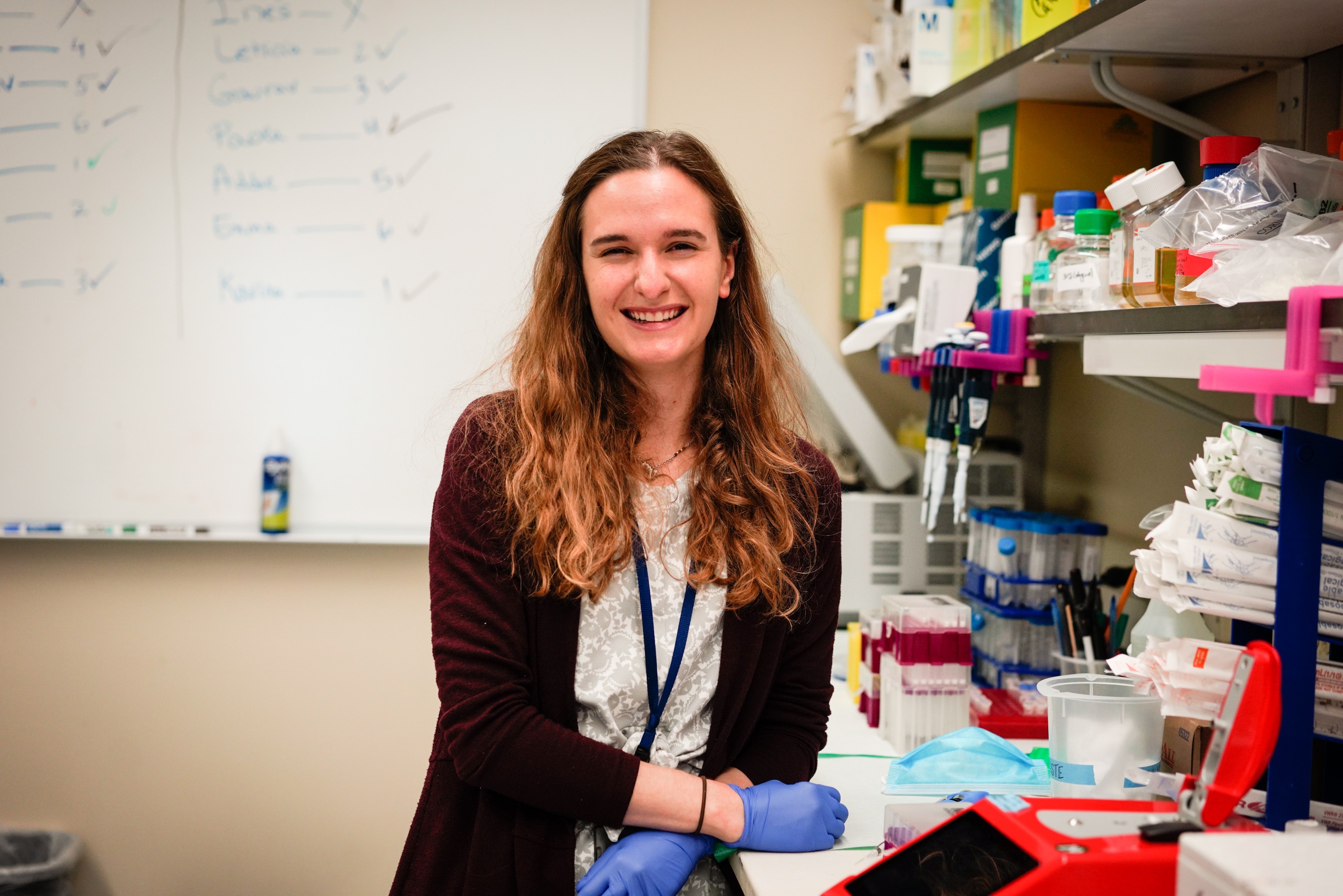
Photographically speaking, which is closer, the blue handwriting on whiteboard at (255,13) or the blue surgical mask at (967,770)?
the blue surgical mask at (967,770)

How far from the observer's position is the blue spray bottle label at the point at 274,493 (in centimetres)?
225

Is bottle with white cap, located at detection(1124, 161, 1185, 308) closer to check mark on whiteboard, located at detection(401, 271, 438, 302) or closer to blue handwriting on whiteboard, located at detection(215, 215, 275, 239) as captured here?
check mark on whiteboard, located at detection(401, 271, 438, 302)

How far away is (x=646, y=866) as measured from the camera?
1114 millimetres

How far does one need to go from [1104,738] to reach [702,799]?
50 cm

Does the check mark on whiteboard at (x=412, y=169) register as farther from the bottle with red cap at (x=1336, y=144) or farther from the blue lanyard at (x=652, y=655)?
the bottle with red cap at (x=1336, y=144)

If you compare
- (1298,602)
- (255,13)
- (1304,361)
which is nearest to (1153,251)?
(1304,361)

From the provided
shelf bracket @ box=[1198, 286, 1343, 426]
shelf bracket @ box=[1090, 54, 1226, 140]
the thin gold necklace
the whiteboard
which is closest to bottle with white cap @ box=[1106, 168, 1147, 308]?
shelf bracket @ box=[1090, 54, 1226, 140]

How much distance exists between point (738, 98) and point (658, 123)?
205mm

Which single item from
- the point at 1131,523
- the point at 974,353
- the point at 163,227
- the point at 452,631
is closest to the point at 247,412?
the point at 163,227

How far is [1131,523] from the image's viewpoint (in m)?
1.86

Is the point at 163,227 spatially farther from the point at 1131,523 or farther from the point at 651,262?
the point at 1131,523

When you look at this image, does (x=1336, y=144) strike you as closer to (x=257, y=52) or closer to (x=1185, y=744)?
(x=1185, y=744)

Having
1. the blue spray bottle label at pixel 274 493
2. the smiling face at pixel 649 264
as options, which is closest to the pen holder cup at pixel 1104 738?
the smiling face at pixel 649 264

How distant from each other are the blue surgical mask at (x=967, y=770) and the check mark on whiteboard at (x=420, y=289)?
4.98 feet
